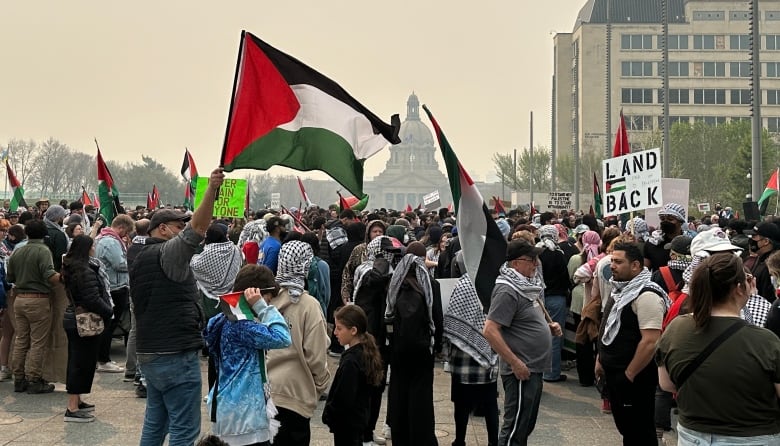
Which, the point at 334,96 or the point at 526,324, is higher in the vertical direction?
the point at 334,96

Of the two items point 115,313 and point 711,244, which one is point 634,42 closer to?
point 115,313

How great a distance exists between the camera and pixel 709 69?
104m

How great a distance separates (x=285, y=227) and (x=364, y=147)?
14.8 feet

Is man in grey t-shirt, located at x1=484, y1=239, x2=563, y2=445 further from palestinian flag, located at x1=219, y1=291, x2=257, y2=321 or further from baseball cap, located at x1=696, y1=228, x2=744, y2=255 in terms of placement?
palestinian flag, located at x1=219, y1=291, x2=257, y2=321

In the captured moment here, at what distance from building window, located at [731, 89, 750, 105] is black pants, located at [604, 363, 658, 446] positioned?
335 feet

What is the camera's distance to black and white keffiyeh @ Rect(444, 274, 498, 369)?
823cm

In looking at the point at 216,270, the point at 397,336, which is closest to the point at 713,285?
the point at 397,336

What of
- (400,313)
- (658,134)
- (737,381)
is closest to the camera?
(737,381)

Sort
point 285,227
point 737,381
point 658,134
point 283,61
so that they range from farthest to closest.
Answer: point 658,134, point 285,227, point 283,61, point 737,381

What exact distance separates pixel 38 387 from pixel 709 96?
4015 inches

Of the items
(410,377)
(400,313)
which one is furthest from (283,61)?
(410,377)

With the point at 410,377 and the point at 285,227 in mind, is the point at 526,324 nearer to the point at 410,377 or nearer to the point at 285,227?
the point at 410,377

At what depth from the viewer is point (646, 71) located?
102750 millimetres

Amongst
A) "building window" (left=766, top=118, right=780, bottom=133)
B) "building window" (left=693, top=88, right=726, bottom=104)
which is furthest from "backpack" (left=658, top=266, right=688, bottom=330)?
"building window" (left=693, top=88, right=726, bottom=104)
